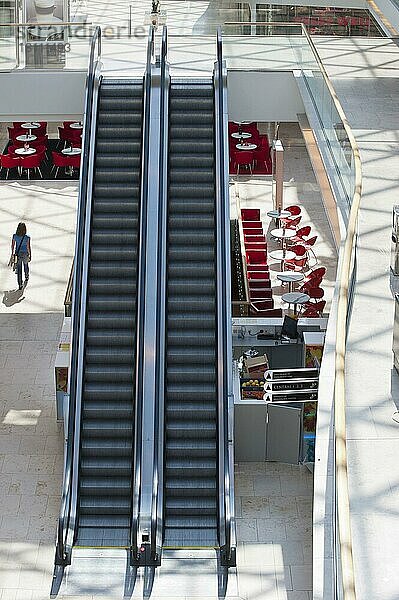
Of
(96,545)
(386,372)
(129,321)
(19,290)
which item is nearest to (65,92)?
(19,290)

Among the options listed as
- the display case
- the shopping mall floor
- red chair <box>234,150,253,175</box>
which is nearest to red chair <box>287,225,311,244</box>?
the shopping mall floor

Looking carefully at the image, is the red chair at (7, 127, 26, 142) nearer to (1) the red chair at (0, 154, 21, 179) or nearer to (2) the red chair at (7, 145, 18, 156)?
(2) the red chair at (7, 145, 18, 156)

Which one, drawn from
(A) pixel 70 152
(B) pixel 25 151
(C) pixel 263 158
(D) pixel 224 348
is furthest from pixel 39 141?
(D) pixel 224 348

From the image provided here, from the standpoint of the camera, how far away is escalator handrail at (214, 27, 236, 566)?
14.7 metres

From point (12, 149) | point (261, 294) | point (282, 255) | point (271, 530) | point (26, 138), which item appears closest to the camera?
point (271, 530)

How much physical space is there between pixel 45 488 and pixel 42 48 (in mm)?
9565

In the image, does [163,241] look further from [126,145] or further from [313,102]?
[313,102]

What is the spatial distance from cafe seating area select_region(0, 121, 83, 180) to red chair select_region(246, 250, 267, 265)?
8541 millimetres

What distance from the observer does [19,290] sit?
23250 millimetres

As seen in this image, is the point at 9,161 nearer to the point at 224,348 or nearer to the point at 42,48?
the point at 42,48

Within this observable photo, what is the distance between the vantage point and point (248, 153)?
31.3m

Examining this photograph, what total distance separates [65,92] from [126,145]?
3.02 m

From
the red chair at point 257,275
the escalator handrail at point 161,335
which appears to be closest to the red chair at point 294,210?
the red chair at point 257,275

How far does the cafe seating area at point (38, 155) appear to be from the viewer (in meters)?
30.5
